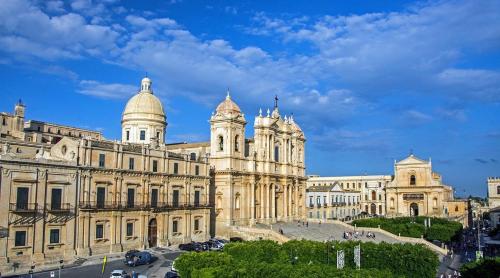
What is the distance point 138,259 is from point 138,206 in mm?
8248

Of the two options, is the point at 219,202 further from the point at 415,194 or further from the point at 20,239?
the point at 415,194

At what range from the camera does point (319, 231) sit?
72.0m

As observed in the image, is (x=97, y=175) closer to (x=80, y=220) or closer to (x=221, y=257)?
(x=80, y=220)

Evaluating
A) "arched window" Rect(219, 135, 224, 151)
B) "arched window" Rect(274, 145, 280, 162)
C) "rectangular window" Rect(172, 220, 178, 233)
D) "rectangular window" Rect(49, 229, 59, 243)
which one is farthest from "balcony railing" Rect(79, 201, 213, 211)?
"arched window" Rect(274, 145, 280, 162)

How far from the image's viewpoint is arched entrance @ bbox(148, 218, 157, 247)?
5316cm

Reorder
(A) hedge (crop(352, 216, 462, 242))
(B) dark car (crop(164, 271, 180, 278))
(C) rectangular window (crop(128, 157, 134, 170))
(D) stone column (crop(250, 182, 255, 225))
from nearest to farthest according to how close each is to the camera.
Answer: (B) dark car (crop(164, 271, 180, 278)) → (C) rectangular window (crop(128, 157, 134, 170)) → (D) stone column (crop(250, 182, 255, 225)) → (A) hedge (crop(352, 216, 462, 242))

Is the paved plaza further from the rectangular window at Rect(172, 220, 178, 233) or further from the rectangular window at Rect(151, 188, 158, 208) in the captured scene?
the rectangular window at Rect(151, 188, 158, 208)

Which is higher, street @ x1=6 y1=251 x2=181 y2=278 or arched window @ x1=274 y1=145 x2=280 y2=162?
arched window @ x1=274 y1=145 x2=280 y2=162

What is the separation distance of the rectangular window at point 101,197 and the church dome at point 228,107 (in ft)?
81.2

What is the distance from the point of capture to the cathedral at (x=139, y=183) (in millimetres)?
41094

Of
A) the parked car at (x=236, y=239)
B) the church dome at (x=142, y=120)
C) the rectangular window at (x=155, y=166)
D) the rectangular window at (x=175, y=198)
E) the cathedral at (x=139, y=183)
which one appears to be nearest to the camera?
the cathedral at (x=139, y=183)

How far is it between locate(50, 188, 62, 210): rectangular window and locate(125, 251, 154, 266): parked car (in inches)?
313

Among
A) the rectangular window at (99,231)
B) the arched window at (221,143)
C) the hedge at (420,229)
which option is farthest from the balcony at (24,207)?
the hedge at (420,229)

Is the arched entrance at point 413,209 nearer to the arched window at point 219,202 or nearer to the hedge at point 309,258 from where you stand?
the arched window at point 219,202
